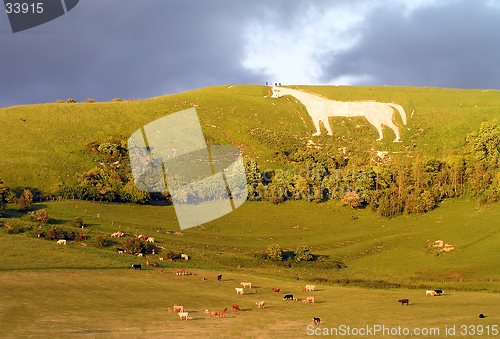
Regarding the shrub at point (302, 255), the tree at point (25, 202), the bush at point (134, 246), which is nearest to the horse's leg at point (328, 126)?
the shrub at point (302, 255)

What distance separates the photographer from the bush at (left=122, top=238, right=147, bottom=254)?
50156mm

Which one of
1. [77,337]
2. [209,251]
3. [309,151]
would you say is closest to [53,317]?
[77,337]

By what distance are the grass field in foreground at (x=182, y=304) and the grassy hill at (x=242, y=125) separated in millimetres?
49460

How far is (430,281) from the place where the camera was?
44281 millimetres

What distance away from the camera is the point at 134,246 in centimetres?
5044

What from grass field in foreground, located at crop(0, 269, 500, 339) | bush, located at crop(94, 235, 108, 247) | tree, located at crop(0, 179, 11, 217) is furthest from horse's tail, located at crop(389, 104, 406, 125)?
tree, located at crop(0, 179, 11, 217)

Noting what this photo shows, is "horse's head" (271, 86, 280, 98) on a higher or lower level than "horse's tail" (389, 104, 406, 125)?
higher

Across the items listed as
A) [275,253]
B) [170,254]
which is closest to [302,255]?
[275,253]

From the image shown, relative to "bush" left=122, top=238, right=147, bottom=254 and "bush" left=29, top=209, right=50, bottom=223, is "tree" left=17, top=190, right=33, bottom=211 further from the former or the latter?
"bush" left=122, top=238, right=147, bottom=254

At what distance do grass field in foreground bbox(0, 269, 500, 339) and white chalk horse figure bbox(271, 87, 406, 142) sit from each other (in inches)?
3527

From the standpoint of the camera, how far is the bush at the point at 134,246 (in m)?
50.2

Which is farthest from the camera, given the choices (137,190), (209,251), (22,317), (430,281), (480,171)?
(480,171)

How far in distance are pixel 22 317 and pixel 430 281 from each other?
41.3 metres

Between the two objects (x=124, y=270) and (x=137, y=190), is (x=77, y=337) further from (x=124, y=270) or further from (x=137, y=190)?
(x=137, y=190)
